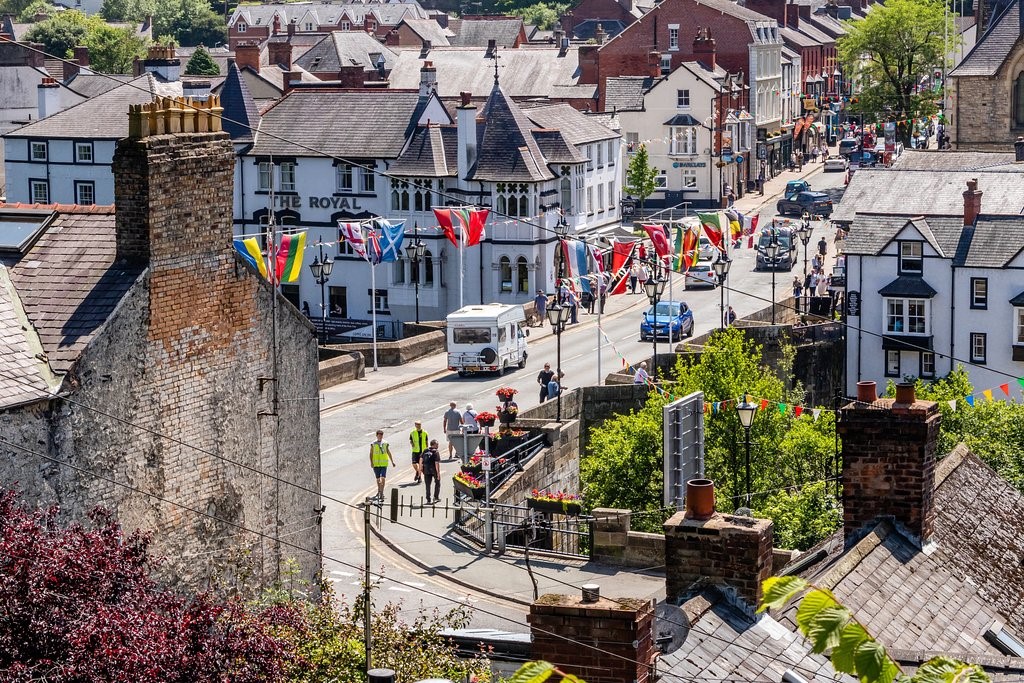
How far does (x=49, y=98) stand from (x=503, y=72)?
124ft

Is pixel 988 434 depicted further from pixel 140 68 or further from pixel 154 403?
pixel 140 68

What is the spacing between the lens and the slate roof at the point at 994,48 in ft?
319

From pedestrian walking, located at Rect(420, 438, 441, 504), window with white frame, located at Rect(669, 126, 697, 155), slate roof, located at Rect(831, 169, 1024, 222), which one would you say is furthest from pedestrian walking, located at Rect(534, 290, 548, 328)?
window with white frame, located at Rect(669, 126, 697, 155)

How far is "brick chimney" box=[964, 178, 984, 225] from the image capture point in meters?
62.9

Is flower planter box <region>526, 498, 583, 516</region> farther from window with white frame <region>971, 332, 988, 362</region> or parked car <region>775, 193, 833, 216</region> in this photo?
parked car <region>775, 193, 833, 216</region>

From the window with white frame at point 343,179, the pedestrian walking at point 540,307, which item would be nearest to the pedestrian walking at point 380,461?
the pedestrian walking at point 540,307

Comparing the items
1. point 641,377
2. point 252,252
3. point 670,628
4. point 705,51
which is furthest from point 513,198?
point 670,628

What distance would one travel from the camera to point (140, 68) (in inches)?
4190

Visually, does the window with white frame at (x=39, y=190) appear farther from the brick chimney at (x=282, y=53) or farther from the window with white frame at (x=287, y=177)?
the brick chimney at (x=282, y=53)

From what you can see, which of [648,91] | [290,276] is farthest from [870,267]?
[648,91]

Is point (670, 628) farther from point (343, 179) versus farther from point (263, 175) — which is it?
point (263, 175)

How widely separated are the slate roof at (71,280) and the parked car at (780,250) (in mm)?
Result: 60377

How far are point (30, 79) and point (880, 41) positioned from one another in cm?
5307

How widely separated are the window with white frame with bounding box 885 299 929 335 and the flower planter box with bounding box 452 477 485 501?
27.2 meters
